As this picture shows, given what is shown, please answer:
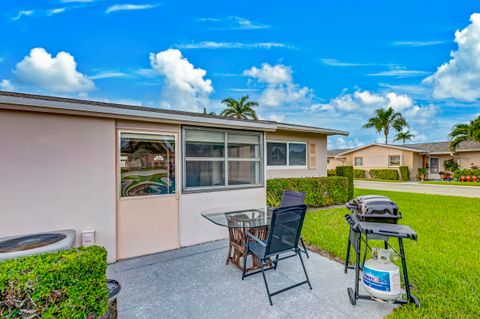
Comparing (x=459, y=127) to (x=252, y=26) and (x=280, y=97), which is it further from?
(x=252, y=26)

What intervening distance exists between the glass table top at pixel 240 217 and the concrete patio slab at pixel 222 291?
0.78m

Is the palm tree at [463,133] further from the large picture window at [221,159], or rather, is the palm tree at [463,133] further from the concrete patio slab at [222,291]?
the concrete patio slab at [222,291]

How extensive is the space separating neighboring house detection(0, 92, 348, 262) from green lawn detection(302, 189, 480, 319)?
6.95 ft

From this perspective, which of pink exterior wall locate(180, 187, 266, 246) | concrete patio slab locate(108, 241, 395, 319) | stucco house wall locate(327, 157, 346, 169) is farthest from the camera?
stucco house wall locate(327, 157, 346, 169)

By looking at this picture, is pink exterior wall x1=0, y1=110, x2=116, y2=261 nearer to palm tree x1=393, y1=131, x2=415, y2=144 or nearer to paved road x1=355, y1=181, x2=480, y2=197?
paved road x1=355, y1=181, x2=480, y2=197

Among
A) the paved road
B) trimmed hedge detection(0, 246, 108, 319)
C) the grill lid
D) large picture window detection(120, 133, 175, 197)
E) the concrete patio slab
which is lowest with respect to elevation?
the concrete patio slab

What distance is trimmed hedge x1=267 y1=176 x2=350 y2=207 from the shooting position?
25.0 ft

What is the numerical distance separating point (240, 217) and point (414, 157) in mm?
23512

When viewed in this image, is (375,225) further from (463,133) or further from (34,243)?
(463,133)

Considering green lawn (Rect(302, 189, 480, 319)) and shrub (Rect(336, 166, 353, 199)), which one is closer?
green lawn (Rect(302, 189, 480, 319))

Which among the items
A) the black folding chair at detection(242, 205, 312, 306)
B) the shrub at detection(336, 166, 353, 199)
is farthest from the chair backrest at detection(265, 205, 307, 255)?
the shrub at detection(336, 166, 353, 199)

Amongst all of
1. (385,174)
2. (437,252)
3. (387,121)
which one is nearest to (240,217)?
(437,252)

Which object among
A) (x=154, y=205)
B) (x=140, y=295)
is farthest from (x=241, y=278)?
(x=154, y=205)

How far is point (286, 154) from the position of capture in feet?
29.9
